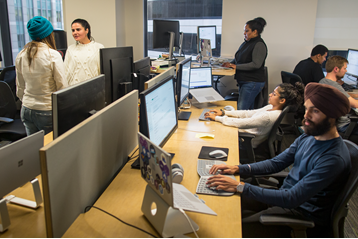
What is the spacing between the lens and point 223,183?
1.42 metres

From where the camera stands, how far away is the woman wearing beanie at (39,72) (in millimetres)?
2151

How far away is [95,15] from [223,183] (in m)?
4.57

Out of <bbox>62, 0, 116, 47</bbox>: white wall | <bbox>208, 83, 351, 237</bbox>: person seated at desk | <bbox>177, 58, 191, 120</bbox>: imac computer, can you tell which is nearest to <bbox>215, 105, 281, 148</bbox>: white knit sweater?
<bbox>177, 58, 191, 120</bbox>: imac computer

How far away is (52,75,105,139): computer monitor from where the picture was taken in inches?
51.7

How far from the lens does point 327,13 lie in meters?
4.82

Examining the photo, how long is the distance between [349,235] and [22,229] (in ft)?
7.19

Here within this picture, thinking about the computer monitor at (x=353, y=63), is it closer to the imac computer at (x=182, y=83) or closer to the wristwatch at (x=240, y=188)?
the imac computer at (x=182, y=83)

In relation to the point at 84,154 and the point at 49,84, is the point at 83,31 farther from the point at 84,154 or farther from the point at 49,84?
the point at 84,154

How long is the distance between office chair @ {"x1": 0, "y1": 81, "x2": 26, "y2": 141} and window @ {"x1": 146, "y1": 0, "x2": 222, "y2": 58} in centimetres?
377

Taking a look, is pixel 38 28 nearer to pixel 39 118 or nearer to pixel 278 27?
pixel 39 118

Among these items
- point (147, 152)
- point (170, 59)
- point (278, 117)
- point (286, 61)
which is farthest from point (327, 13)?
point (147, 152)

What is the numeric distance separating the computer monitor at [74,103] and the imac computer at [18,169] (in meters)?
0.11

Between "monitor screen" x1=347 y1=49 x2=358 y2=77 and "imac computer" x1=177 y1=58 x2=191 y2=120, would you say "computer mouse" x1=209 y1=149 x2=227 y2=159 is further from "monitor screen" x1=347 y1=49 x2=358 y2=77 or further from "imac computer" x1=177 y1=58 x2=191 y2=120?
"monitor screen" x1=347 y1=49 x2=358 y2=77

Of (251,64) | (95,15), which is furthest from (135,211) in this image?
(95,15)
